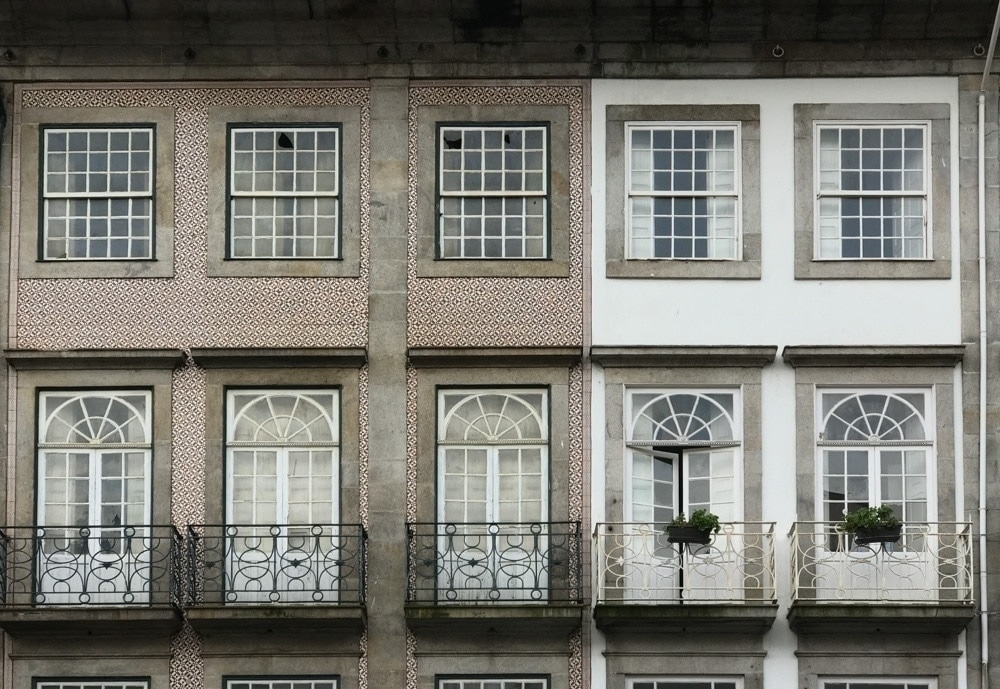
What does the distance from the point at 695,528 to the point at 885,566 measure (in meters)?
2.04

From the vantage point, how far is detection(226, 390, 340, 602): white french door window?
83.8 ft

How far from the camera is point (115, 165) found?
26531 mm

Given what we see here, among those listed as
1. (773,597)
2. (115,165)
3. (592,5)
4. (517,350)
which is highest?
(592,5)

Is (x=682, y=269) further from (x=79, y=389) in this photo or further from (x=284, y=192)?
(x=79, y=389)

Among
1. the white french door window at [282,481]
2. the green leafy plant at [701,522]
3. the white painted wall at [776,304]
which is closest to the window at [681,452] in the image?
the white painted wall at [776,304]

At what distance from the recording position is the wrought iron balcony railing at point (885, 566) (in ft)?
82.7

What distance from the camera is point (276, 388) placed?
2597cm

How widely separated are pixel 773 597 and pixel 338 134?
6.62 meters

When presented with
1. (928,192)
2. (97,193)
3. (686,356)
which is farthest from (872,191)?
(97,193)

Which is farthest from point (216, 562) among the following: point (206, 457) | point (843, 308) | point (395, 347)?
point (843, 308)

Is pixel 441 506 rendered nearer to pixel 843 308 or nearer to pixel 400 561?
pixel 400 561

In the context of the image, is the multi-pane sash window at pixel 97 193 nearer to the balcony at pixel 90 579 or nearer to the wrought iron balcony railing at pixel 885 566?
the balcony at pixel 90 579

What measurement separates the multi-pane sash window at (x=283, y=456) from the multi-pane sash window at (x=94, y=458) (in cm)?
94

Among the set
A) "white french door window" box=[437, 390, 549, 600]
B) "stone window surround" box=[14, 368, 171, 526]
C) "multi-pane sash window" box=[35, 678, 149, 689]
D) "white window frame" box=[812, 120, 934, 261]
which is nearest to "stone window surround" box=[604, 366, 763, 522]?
"white french door window" box=[437, 390, 549, 600]
